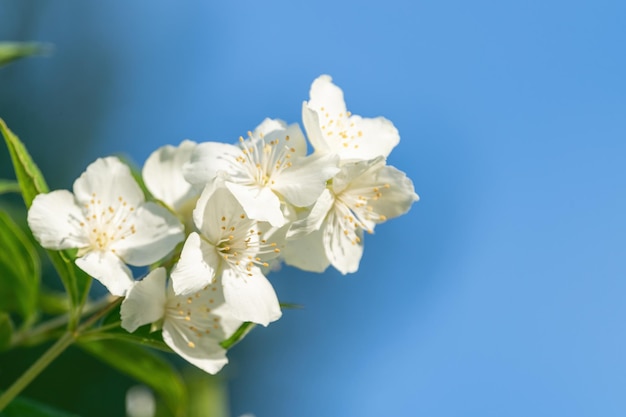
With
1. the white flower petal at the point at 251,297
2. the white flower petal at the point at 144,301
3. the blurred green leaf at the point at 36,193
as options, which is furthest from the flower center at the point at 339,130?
the blurred green leaf at the point at 36,193

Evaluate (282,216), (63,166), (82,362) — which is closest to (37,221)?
(282,216)

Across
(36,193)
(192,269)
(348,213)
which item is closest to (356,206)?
(348,213)

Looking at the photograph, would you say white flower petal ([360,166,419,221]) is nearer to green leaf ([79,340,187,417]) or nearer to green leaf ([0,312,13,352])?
green leaf ([79,340,187,417])

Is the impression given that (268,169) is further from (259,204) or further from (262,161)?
(259,204)

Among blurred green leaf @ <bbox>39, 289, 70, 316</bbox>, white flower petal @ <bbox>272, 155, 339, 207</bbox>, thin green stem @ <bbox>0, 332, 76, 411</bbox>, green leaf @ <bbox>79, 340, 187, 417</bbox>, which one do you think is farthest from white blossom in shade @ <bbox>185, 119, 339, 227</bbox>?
blurred green leaf @ <bbox>39, 289, 70, 316</bbox>

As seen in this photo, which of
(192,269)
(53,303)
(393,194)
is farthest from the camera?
(53,303)

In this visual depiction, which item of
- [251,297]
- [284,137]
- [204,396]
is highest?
[284,137]
